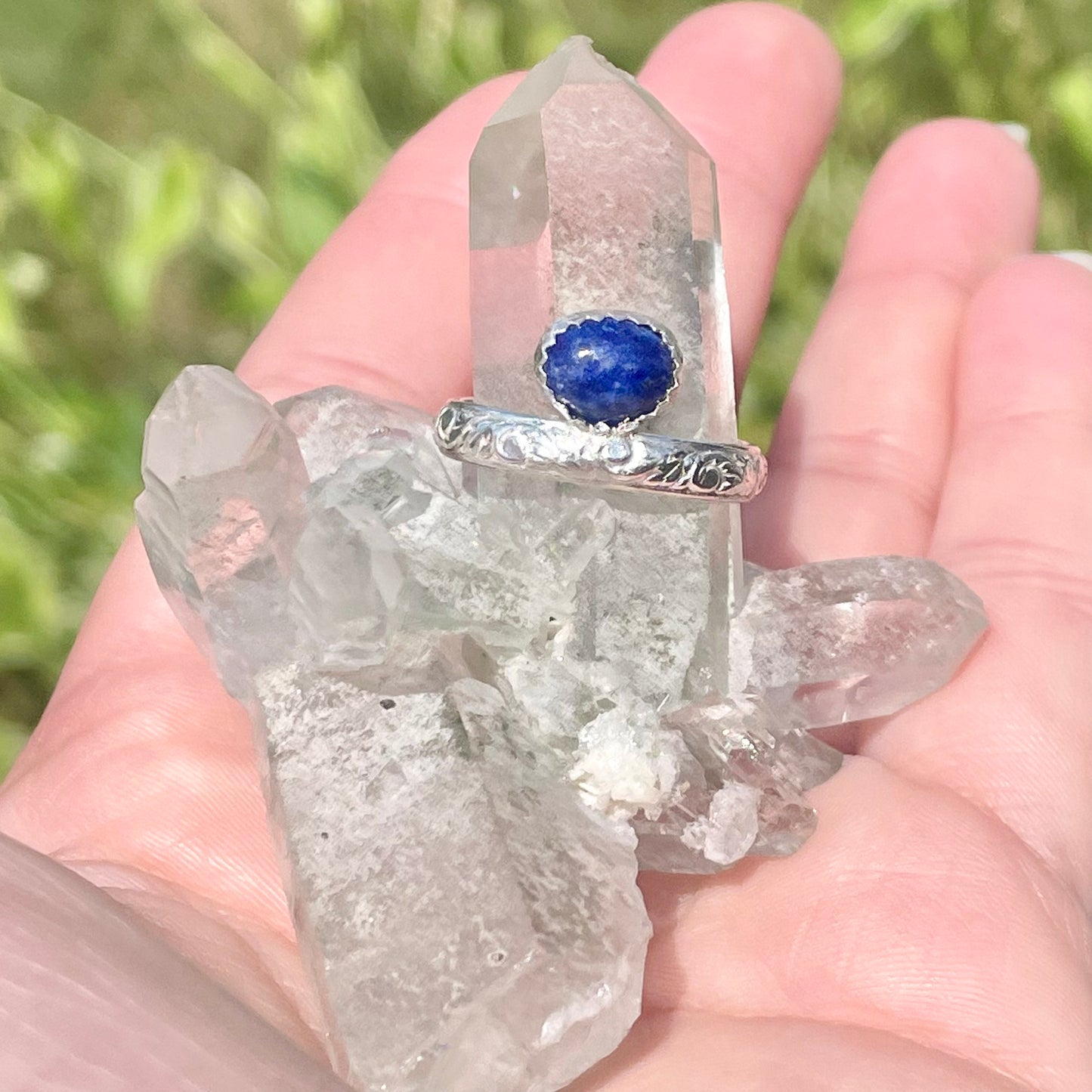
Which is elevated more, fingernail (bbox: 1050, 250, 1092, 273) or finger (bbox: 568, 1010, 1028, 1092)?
fingernail (bbox: 1050, 250, 1092, 273)

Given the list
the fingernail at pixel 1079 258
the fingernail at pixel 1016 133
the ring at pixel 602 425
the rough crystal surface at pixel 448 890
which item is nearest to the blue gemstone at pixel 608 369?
the ring at pixel 602 425

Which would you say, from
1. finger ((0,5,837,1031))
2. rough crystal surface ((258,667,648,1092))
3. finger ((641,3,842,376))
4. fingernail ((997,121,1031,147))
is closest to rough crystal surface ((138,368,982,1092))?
rough crystal surface ((258,667,648,1092))

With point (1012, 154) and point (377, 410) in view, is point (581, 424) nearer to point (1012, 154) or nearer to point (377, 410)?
point (377, 410)

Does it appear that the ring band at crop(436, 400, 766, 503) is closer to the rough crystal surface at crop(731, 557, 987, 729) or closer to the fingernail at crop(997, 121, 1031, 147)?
the rough crystal surface at crop(731, 557, 987, 729)

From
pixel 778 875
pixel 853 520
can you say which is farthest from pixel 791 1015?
pixel 853 520

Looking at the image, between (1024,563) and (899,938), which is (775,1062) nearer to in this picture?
(899,938)

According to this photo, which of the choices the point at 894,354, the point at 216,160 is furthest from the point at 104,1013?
the point at 216,160

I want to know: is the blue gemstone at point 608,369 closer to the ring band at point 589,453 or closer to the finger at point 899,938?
the ring band at point 589,453
